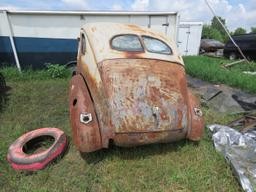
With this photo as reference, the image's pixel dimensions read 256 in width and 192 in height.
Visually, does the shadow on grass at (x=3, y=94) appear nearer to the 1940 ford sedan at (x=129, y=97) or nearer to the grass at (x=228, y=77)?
the 1940 ford sedan at (x=129, y=97)

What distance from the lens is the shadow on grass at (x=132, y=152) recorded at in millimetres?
2828

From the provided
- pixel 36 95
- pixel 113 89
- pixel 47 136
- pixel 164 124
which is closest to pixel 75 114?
pixel 113 89

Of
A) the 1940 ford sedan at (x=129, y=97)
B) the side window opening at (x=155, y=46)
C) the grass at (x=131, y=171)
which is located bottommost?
the grass at (x=131, y=171)

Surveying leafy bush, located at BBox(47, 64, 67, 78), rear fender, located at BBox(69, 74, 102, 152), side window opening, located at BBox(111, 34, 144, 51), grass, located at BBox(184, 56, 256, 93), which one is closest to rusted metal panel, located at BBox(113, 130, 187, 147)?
rear fender, located at BBox(69, 74, 102, 152)

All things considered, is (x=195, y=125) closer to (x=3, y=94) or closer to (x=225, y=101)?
(x=225, y=101)

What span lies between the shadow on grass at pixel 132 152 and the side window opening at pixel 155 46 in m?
1.43

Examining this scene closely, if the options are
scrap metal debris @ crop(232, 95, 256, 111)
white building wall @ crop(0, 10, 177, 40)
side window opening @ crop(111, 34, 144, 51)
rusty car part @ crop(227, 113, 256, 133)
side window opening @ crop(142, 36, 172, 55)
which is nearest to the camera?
side window opening @ crop(111, 34, 144, 51)

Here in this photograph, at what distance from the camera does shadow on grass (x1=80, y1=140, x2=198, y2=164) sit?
283 centimetres

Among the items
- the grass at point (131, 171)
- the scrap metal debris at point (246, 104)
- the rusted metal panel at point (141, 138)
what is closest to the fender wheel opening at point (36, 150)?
the grass at point (131, 171)

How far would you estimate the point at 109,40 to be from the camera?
9.82ft

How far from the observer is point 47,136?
314cm

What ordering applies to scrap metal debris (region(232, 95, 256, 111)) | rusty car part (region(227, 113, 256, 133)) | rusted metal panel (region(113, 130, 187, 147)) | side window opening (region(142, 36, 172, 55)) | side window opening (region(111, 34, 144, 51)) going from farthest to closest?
scrap metal debris (region(232, 95, 256, 111)) < rusty car part (region(227, 113, 256, 133)) < side window opening (region(142, 36, 172, 55)) < side window opening (region(111, 34, 144, 51)) < rusted metal panel (region(113, 130, 187, 147))

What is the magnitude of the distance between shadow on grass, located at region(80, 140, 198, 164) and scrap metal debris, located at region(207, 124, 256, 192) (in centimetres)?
39

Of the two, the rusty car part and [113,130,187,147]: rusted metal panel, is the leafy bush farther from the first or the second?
the rusty car part
